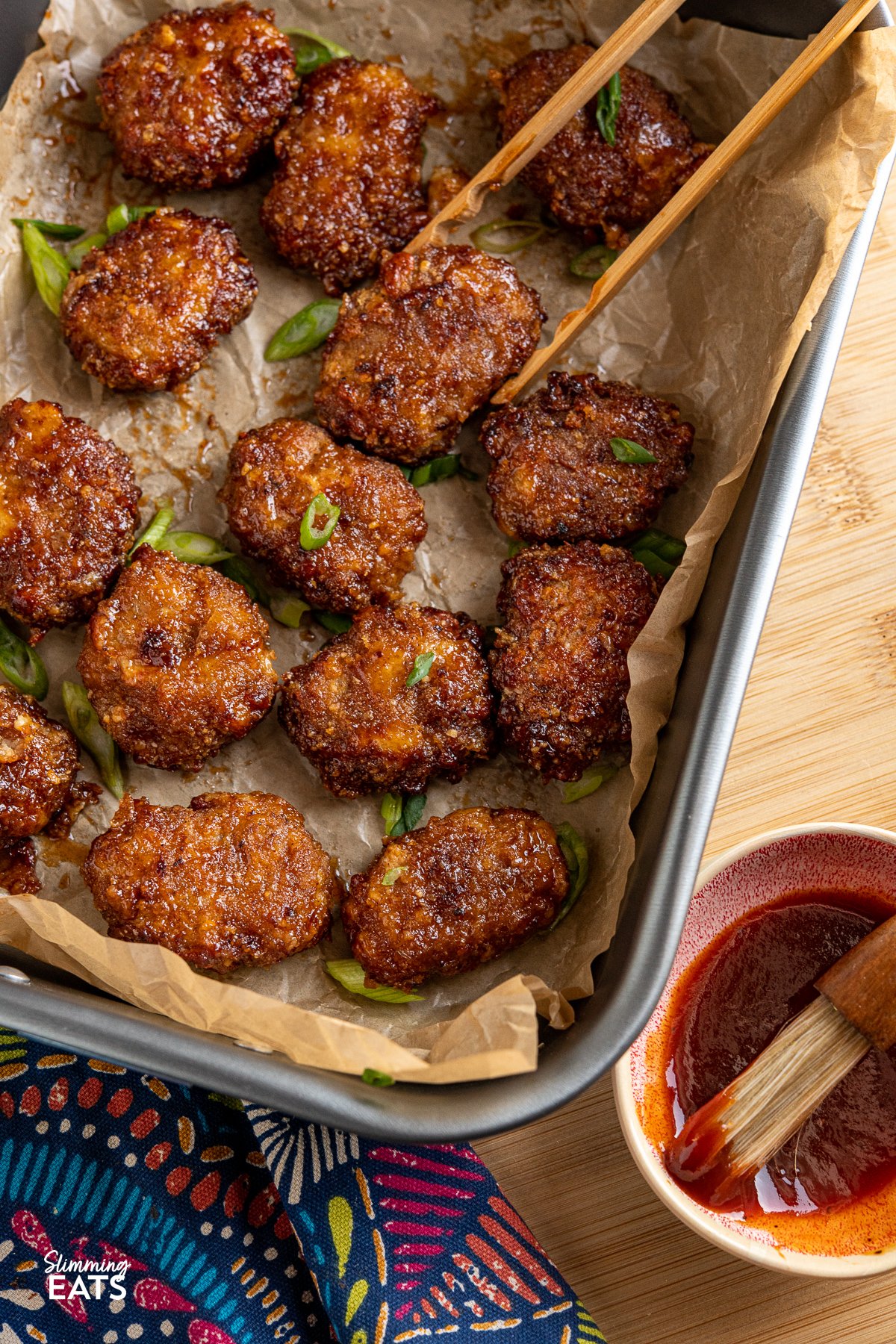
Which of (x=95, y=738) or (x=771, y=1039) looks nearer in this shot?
(x=771, y=1039)

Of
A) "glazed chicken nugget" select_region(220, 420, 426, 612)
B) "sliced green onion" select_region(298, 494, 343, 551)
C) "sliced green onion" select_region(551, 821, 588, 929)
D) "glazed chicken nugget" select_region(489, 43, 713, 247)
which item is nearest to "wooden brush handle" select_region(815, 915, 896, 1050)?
"sliced green onion" select_region(551, 821, 588, 929)

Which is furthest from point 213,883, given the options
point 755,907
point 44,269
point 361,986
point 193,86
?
point 193,86

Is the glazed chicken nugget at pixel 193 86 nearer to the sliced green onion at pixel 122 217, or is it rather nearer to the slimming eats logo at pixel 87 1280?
the sliced green onion at pixel 122 217

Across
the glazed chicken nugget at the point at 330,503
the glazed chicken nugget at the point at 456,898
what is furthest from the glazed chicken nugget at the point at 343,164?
the glazed chicken nugget at the point at 456,898

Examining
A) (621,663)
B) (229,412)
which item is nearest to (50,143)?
(229,412)

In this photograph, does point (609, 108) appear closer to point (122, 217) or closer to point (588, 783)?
point (122, 217)
